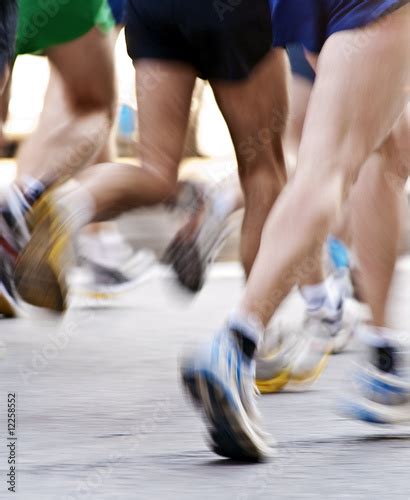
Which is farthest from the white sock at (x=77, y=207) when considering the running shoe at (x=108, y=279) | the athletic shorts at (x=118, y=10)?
the running shoe at (x=108, y=279)

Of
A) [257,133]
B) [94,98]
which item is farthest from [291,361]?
[94,98]

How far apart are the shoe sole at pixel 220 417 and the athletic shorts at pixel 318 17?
776 millimetres

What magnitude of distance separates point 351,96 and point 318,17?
0.23 metres

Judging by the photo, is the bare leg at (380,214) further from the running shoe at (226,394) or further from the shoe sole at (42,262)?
the shoe sole at (42,262)

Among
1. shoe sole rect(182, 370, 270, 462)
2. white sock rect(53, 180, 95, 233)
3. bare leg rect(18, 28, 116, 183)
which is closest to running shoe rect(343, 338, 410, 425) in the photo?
shoe sole rect(182, 370, 270, 462)

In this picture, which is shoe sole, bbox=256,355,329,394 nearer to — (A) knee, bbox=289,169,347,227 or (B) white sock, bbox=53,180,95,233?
(B) white sock, bbox=53,180,95,233

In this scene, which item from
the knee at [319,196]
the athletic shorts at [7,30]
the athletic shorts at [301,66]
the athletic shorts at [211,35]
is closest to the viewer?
the knee at [319,196]

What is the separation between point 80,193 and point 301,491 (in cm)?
159

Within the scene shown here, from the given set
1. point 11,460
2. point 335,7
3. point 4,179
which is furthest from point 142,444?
point 4,179

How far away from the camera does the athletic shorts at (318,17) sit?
3.48 metres

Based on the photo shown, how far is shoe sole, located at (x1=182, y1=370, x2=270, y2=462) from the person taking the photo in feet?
10.8

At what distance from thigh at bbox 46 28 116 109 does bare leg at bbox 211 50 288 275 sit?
107 centimetres

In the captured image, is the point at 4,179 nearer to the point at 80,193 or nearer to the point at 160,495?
the point at 80,193

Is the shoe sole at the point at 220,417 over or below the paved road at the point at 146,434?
over
